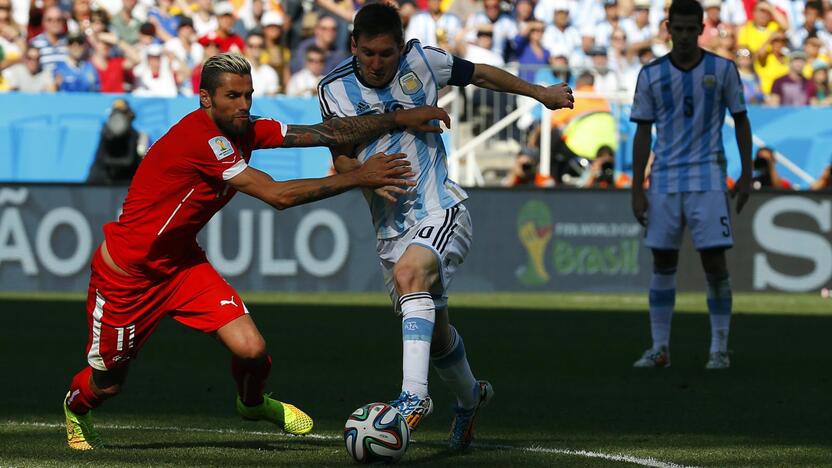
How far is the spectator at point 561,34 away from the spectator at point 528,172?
→ 2.55m

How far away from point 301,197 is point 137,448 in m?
1.40

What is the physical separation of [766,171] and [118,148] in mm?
8232

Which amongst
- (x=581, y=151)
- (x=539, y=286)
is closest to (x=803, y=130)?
(x=581, y=151)

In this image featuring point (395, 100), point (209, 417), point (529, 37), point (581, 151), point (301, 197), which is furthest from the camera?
point (529, 37)

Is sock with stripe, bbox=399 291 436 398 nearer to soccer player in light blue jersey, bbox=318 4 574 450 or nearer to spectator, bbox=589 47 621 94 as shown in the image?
soccer player in light blue jersey, bbox=318 4 574 450

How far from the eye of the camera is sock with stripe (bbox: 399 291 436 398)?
6258mm

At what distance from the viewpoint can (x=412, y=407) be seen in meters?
6.20

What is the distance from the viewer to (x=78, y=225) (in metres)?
18.3

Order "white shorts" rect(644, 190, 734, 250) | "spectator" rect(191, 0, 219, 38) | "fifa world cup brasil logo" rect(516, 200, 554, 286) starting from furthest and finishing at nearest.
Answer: "spectator" rect(191, 0, 219, 38) → "fifa world cup brasil logo" rect(516, 200, 554, 286) → "white shorts" rect(644, 190, 734, 250)

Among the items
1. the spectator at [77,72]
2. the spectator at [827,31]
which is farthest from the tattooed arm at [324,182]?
the spectator at [827,31]

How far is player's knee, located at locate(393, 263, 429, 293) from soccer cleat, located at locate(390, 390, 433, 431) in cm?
49

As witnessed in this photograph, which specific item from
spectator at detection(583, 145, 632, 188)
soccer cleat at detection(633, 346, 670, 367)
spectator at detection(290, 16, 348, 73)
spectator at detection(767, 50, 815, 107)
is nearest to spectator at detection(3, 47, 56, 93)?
spectator at detection(290, 16, 348, 73)

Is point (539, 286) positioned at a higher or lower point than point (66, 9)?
lower

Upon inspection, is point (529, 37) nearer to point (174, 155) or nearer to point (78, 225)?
point (78, 225)
